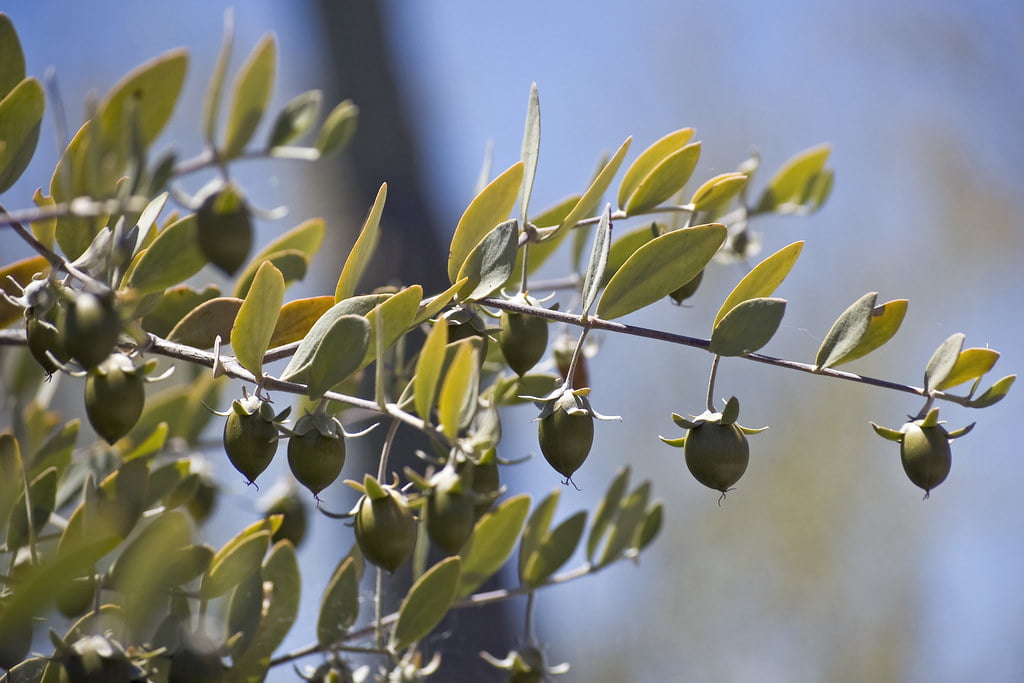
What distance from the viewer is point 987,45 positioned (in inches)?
145

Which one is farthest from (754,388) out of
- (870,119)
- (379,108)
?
(379,108)

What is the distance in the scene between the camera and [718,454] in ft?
1.84

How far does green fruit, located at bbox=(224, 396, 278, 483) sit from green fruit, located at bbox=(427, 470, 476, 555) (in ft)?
0.33

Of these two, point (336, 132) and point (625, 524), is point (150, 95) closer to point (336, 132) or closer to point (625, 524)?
point (336, 132)

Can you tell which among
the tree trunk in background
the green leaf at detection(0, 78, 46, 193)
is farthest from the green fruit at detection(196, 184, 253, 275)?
the tree trunk in background

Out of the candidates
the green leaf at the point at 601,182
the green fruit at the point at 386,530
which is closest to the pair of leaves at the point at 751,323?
the green leaf at the point at 601,182

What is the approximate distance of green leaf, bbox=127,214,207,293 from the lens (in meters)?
0.56

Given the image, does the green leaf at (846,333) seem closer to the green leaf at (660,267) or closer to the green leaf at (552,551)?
the green leaf at (660,267)

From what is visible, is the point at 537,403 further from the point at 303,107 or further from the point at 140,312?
the point at 303,107

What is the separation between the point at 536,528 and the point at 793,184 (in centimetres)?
44

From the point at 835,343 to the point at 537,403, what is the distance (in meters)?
0.20

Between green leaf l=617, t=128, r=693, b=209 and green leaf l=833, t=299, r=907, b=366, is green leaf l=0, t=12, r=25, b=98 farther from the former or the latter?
green leaf l=833, t=299, r=907, b=366

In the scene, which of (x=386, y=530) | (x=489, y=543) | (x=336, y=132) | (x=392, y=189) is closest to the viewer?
(x=386, y=530)

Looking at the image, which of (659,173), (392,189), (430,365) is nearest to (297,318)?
(430,365)
